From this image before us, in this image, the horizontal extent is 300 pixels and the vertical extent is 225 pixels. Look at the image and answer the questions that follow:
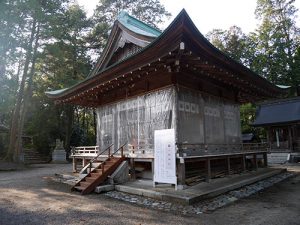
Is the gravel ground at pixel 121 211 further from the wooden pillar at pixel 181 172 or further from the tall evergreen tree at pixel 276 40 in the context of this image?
the tall evergreen tree at pixel 276 40

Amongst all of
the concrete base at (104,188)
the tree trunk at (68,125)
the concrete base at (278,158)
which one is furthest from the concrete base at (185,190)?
the tree trunk at (68,125)

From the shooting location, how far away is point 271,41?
40.5 meters

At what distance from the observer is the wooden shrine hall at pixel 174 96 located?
9281 mm

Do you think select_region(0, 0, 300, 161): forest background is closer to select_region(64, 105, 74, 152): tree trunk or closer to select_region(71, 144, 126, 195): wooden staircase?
select_region(64, 105, 74, 152): tree trunk

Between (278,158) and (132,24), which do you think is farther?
(278,158)

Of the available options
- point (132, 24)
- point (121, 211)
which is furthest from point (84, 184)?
point (132, 24)

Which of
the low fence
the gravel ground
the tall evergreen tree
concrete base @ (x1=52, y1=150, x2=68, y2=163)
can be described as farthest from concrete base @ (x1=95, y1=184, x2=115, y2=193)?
the tall evergreen tree

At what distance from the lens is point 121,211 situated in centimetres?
761

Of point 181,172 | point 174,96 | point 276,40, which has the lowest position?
point 181,172

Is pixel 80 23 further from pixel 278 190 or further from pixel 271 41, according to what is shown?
pixel 278 190

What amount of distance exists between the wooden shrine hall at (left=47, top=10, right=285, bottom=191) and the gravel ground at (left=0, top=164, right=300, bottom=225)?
7.07ft

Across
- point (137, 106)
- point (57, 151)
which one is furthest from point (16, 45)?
point (137, 106)

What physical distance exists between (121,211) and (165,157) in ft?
8.76

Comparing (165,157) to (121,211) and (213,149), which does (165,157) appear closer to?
(121,211)
